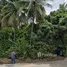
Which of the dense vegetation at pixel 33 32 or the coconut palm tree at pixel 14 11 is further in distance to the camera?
the coconut palm tree at pixel 14 11

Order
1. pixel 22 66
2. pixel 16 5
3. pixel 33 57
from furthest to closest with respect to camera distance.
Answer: pixel 16 5 → pixel 33 57 → pixel 22 66

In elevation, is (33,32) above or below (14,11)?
below

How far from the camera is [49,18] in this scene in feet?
89.7

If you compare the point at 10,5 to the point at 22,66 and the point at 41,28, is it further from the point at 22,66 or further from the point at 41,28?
the point at 22,66

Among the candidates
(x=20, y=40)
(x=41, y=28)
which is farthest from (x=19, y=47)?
(x=41, y=28)

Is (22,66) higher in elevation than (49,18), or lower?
lower

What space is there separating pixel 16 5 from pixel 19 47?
5392 millimetres

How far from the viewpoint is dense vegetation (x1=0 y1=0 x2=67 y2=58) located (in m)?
25.3

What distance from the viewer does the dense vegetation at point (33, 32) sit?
83.1 feet

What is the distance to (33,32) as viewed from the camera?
2617 centimetres

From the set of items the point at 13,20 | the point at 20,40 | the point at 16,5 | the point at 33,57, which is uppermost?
the point at 16,5

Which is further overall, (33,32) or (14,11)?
(14,11)

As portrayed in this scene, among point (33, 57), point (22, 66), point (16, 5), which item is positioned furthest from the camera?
point (16, 5)

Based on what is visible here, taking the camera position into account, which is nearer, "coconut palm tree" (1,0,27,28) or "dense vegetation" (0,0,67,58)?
"dense vegetation" (0,0,67,58)
